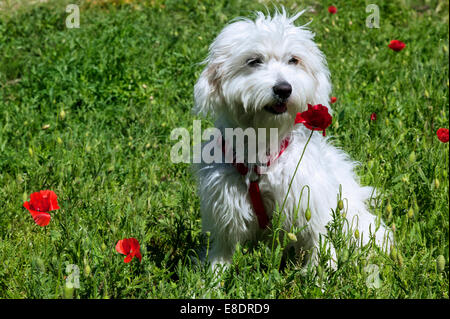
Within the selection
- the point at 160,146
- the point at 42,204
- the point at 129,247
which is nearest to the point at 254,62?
the point at 129,247

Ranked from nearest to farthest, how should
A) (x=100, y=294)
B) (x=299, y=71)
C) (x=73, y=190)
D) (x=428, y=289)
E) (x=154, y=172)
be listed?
(x=428, y=289) < (x=100, y=294) < (x=299, y=71) < (x=73, y=190) < (x=154, y=172)

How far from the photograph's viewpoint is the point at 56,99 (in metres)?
5.50

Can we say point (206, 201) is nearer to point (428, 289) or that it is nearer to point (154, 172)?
point (154, 172)

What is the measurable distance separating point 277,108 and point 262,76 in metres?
0.19

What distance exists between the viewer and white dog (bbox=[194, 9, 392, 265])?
305 centimetres

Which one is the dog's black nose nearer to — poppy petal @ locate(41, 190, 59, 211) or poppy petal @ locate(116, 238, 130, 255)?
poppy petal @ locate(116, 238, 130, 255)

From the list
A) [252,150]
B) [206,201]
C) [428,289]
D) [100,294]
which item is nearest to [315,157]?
[252,150]

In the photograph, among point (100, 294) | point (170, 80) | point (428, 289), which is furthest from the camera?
point (170, 80)

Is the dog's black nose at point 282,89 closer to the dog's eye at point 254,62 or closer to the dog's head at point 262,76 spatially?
the dog's head at point 262,76

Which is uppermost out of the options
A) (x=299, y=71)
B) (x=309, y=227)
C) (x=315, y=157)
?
(x=299, y=71)

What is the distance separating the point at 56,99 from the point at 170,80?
3.95ft

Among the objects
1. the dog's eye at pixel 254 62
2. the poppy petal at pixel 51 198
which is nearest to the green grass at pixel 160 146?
the poppy petal at pixel 51 198

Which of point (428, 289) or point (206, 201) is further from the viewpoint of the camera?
point (206, 201)
